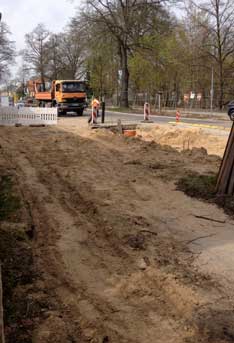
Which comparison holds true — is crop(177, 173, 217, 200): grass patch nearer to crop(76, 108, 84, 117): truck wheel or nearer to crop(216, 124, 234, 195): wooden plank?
crop(216, 124, 234, 195): wooden plank

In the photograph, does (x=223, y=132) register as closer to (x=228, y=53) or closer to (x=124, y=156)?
(x=124, y=156)

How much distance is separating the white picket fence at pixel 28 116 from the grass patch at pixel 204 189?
18050 millimetres

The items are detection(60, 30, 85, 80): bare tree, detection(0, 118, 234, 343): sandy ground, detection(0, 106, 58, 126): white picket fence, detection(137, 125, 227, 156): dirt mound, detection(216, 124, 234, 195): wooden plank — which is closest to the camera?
detection(0, 118, 234, 343): sandy ground

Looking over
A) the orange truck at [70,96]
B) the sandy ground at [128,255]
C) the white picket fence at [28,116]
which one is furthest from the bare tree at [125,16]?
the sandy ground at [128,255]

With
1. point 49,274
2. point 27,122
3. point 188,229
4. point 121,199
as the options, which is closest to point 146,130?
point 27,122

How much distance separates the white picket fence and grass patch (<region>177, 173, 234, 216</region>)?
59.2 feet

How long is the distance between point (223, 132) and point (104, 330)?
18.0m

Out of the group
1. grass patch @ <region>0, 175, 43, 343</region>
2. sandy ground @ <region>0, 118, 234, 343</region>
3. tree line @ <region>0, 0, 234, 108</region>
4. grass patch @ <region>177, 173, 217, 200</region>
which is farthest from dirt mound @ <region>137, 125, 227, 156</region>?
tree line @ <region>0, 0, 234, 108</region>

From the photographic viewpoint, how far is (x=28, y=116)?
2853 cm

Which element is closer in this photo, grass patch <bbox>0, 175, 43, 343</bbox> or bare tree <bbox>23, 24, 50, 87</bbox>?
grass patch <bbox>0, 175, 43, 343</bbox>

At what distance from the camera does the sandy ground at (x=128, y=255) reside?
439 centimetres

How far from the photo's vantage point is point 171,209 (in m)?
8.59

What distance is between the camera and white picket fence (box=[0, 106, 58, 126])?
28.2 m

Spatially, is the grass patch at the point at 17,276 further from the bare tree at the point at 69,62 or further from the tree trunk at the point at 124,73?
the bare tree at the point at 69,62
